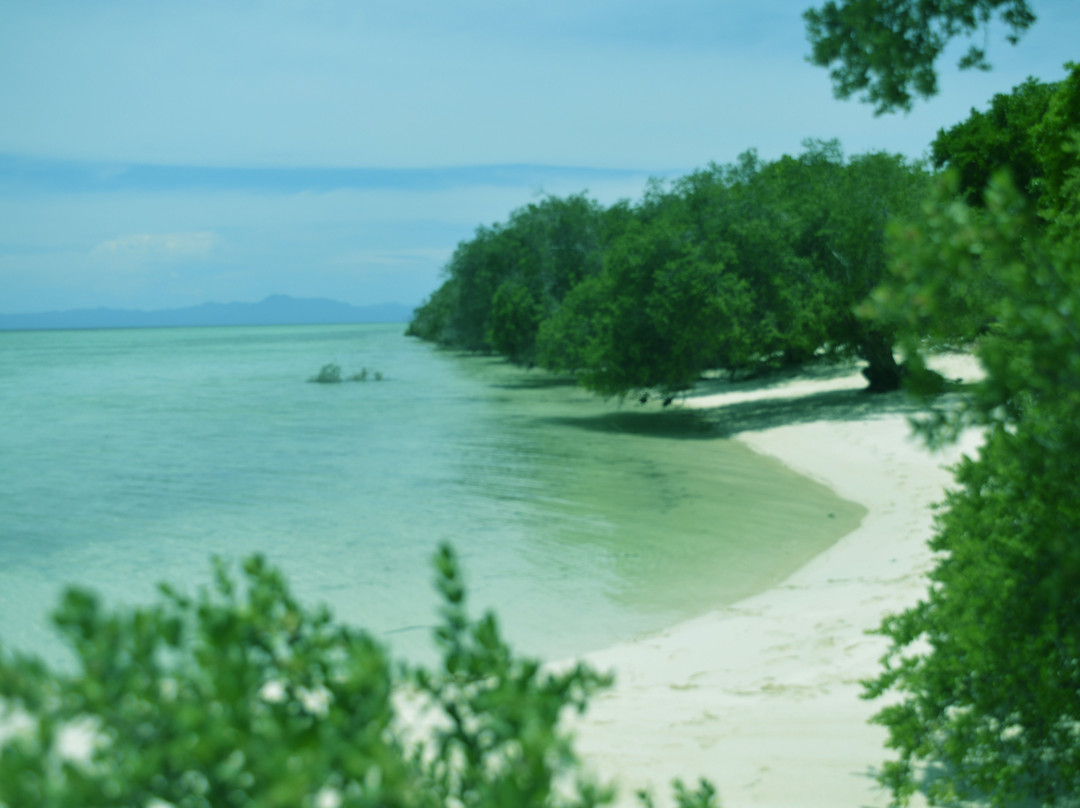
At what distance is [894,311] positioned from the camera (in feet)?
8.83

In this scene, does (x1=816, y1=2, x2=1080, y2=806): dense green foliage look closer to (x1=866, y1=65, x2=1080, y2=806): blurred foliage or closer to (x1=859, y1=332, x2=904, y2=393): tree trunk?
(x1=866, y1=65, x2=1080, y2=806): blurred foliage

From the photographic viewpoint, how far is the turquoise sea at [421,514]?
10.4m

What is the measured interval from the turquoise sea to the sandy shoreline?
67 centimetres

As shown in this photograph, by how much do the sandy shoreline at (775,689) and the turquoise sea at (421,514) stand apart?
67 centimetres

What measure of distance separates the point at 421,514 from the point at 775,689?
8.97 meters

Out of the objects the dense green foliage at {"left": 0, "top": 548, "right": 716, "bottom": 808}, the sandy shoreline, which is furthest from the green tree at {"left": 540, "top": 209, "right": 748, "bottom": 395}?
the dense green foliage at {"left": 0, "top": 548, "right": 716, "bottom": 808}

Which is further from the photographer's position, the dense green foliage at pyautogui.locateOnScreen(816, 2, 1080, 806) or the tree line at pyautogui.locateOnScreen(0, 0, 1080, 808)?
the dense green foliage at pyautogui.locateOnScreen(816, 2, 1080, 806)

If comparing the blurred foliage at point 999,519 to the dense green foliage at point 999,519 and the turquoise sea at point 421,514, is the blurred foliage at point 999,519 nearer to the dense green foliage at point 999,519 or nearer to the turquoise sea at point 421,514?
the dense green foliage at point 999,519

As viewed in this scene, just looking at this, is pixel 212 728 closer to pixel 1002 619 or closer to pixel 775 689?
pixel 1002 619

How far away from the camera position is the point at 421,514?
49.3 ft

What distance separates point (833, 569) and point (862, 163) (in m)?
17.2

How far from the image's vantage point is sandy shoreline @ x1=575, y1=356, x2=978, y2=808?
16.3ft

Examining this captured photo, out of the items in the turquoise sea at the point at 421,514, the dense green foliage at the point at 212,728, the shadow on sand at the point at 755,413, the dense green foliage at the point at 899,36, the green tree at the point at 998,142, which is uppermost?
the green tree at the point at 998,142

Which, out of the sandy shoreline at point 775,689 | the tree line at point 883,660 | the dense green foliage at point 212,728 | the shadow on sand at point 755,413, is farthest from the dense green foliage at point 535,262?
the dense green foliage at point 212,728
